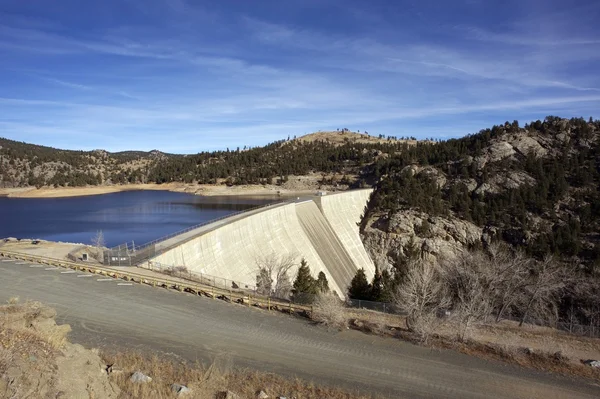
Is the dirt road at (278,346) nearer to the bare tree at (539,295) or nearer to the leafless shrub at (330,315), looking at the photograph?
the leafless shrub at (330,315)

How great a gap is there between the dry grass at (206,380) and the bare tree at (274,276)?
1237cm

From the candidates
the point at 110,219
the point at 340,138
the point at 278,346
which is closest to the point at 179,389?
the point at 278,346

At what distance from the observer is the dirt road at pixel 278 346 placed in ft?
41.5

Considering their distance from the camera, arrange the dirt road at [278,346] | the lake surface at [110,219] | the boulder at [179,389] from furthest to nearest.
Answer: the lake surface at [110,219]
the dirt road at [278,346]
the boulder at [179,389]

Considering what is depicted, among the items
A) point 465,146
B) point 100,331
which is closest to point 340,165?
point 465,146

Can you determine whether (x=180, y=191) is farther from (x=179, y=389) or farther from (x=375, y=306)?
(x=179, y=389)

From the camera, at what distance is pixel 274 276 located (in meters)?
32.6

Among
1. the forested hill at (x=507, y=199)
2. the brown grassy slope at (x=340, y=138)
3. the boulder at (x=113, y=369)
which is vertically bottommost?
the boulder at (x=113, y=369)

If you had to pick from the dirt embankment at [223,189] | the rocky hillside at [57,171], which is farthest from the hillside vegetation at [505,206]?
the rocky hillside at [57,171]

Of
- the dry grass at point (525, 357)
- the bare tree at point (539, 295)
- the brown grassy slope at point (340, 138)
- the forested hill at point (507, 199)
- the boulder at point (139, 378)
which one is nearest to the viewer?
the boulder at point (139, 378)

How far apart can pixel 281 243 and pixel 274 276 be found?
18.9 ft

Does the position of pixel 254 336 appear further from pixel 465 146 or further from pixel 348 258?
pixel 465 146

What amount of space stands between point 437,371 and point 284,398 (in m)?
5.46

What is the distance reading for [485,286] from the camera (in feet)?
94.8
